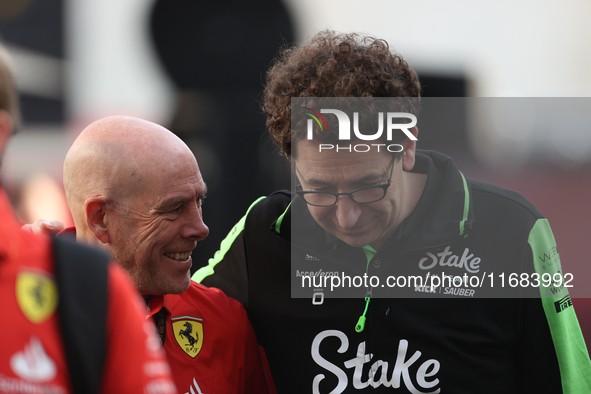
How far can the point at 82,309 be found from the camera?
918mm

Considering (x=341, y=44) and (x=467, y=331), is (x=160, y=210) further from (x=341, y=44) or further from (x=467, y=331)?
(x=467, y=331)

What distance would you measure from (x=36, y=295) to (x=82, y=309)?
0.08 m

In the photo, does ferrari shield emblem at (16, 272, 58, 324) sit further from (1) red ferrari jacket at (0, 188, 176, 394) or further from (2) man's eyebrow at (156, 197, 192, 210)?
(2) man's eyebrow at (156, 197, 192, 210)

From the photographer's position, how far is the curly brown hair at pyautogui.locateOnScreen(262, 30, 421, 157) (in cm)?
227

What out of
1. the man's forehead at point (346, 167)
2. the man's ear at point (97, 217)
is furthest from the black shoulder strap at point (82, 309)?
the man's forehead at point (346, 167)

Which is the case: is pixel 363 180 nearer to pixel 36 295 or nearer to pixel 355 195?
pixel 355 195

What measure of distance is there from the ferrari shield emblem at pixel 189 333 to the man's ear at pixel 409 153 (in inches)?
42.9

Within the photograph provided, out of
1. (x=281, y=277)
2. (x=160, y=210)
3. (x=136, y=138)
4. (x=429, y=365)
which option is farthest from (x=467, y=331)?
(x=136, y=138)

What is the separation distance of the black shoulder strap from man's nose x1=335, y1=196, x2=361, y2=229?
1.39 meters

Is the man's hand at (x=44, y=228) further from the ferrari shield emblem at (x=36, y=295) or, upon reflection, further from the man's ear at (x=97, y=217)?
the ferrari shield emblem at (x=36, y=295)

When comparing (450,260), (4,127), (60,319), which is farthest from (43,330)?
→ (450,260)

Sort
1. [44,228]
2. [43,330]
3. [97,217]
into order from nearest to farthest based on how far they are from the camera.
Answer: [43,330] < [97,217] < [44,228]

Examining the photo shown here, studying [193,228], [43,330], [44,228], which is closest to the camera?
[43,330]

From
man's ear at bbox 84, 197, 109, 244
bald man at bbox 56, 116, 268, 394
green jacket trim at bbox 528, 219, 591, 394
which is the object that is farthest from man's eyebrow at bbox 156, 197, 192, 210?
green jacket trim at bbox 528, 219, 591, 394
